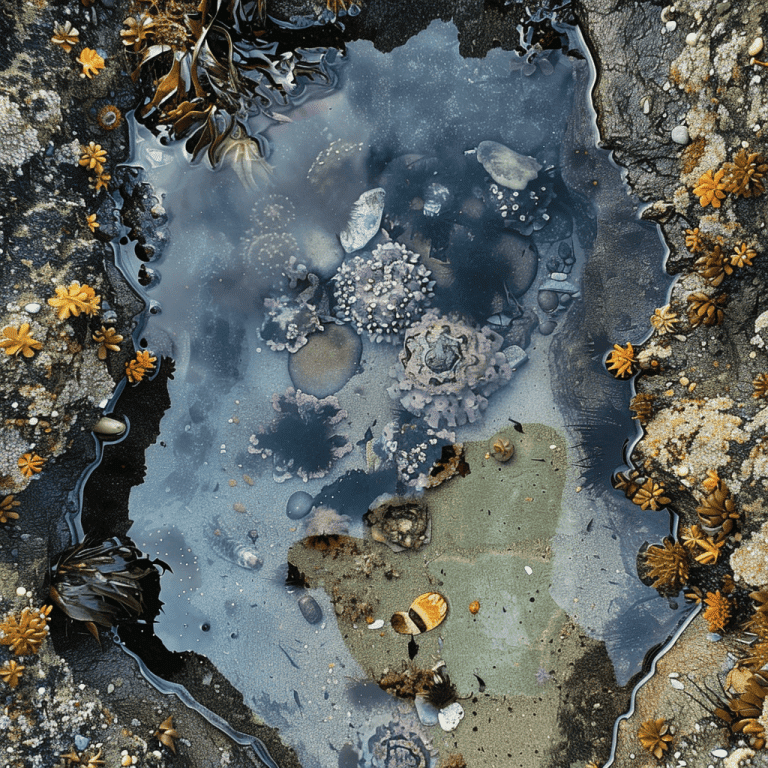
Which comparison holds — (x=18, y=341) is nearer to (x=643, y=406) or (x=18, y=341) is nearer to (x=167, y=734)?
(x=167, y=734)

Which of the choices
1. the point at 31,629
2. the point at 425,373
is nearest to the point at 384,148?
the point at 425,373

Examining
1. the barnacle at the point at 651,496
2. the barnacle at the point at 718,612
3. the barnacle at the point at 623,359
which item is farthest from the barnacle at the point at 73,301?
the barnacle at the point at 718,612

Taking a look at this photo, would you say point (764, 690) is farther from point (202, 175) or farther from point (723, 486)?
point (202, 175)

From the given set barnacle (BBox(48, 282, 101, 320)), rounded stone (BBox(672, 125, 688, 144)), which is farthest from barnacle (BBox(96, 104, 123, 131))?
rounded stone (BBox(672, 125, 688, 144))

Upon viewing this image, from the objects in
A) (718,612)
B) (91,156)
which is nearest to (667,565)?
(718,612)

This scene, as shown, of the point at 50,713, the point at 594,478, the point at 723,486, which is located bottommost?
the point at 50,713

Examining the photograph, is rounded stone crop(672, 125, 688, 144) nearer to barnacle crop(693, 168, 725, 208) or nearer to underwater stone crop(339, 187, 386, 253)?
barnacle crop(693, 168, 725, 208)
